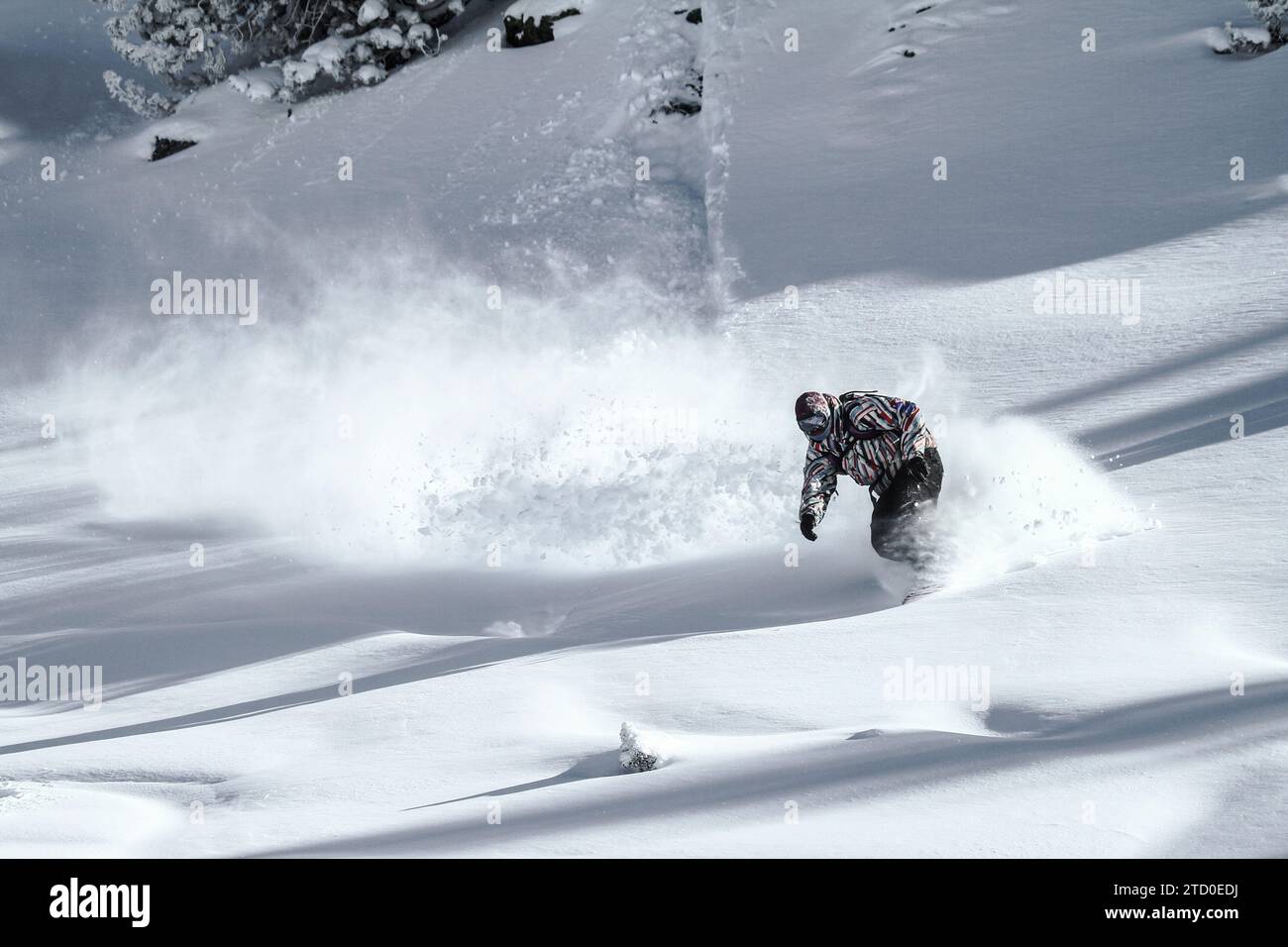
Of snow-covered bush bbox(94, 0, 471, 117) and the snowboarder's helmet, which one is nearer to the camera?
the snowboarder's helmet

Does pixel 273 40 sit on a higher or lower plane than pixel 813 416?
higher

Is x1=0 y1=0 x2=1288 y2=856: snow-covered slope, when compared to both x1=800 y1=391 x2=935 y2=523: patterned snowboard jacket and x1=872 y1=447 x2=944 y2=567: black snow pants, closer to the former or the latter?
x1=872 y1=447 x2=944 y2=567: black snow pants

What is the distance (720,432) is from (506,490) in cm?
181

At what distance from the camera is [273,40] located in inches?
806

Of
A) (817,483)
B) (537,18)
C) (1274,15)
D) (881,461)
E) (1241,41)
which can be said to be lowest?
(817,483)

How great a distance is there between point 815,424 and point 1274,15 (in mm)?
12311

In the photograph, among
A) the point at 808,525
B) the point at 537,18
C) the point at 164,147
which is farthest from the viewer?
the point at 537,18

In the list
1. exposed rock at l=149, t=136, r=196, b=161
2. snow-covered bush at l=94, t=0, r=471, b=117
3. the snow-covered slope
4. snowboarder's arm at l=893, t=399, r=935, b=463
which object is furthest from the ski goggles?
exposed rock at l=149, t=136, r=196, b=161

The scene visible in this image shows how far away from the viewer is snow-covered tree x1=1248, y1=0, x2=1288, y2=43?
50.1 feet

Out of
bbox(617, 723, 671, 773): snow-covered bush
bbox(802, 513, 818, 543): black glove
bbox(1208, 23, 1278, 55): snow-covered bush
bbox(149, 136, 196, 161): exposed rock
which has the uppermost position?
bbox(149, 136, 196, 161): exposed rock

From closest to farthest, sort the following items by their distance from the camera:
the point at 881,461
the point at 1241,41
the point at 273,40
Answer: the point at 881,461, the point at 1241,41, the point at 273,40

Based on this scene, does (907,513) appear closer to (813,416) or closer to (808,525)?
(808,525)

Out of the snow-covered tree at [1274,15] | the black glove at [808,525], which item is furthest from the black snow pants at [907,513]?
the snow-covered tree at [1274,15]

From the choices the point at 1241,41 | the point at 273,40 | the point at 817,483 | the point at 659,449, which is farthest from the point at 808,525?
the point at 273,40
